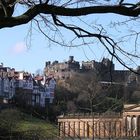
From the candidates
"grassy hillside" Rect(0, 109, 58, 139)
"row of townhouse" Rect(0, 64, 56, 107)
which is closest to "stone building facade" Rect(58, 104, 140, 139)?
"grassy hillside" Rect(0, 109, 58, 139)

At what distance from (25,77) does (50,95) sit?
10.2m

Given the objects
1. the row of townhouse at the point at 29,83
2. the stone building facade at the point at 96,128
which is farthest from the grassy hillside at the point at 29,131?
the row of townhouse at the point at 29,83

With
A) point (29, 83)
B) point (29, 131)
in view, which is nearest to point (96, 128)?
point (29, 131)

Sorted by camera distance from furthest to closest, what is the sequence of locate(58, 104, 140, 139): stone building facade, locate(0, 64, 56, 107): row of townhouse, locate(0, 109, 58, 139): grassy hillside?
locate(0, 64, 56, 107): row of townhouse < locate(58, 104, 140, 139): stone building facade < locate(0, 109, 58, 139): grassy hillside

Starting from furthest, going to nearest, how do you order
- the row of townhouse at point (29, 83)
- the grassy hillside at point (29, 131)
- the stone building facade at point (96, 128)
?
the row of townhouse at point (29, 83) → the stone building facade at point (96, 128) → the grassy hillside at point (29, 131)

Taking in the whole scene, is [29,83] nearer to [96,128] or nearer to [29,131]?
[96,128]

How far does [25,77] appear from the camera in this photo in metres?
90.9

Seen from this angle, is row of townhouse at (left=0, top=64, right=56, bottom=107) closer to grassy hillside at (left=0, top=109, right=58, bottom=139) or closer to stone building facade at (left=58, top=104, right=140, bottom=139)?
stone building facade at (left=58, top=104, right=140, bottom=139)

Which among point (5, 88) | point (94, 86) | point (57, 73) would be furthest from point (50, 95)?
point (94, 86)

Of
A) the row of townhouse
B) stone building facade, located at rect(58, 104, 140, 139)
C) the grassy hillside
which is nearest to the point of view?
the grassy hillside

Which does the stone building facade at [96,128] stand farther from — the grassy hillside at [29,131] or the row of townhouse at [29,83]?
the row of townhouse at [29,83]

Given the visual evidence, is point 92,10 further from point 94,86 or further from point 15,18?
point 94,86

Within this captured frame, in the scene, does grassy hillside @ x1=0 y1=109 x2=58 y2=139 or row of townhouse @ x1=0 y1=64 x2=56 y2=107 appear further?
row of townhouse @ x1=0 y1=64 x2=56 y2=107

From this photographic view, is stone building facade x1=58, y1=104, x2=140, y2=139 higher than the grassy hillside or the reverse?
the reverse
